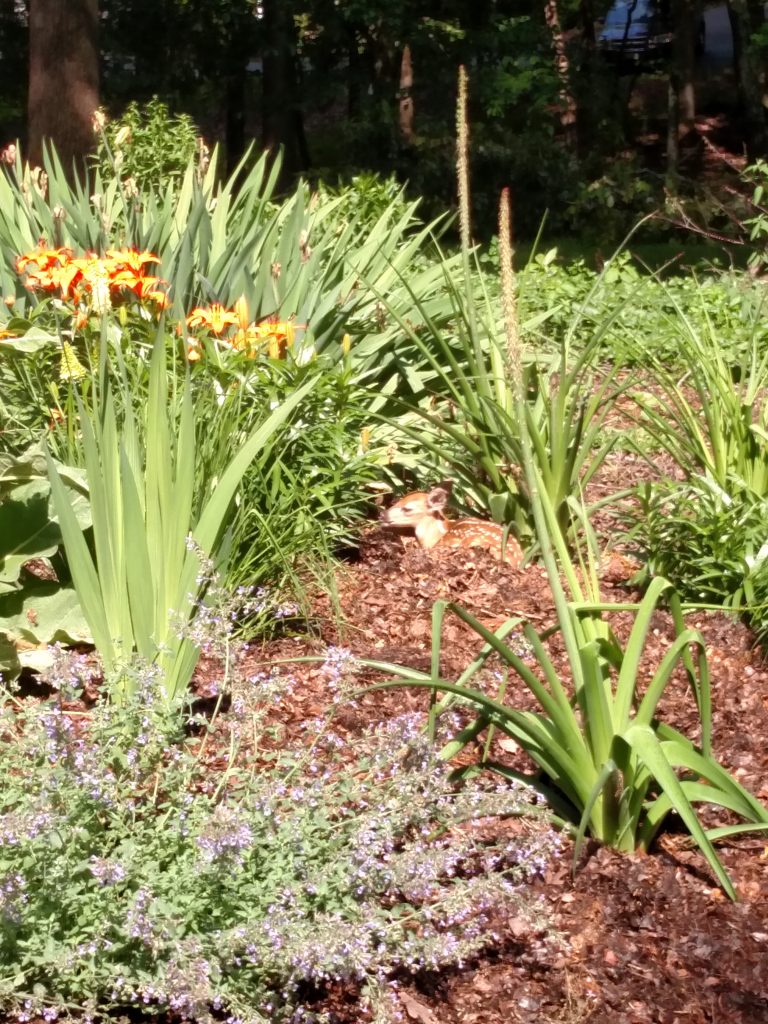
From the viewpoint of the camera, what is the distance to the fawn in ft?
15.3

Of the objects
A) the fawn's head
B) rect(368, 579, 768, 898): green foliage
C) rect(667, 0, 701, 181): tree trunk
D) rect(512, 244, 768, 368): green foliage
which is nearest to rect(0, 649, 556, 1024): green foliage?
rect(368, 579, 768, 898): green foliage

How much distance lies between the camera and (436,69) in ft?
63.0

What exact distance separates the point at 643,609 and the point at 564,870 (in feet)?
2.01

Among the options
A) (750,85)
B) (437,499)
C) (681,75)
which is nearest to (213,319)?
(437,499)

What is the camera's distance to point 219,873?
2.29 m

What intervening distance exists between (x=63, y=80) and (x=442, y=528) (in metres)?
7.91

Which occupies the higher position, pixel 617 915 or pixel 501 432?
pixel 501 432

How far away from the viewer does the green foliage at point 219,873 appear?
2.22 metres

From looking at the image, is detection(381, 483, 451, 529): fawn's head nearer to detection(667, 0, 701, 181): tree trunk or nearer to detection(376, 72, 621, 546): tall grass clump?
detection(376, 72, 621, 546): tall grass clump

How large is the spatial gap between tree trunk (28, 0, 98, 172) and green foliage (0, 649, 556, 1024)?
9.29 m

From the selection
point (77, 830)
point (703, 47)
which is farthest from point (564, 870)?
point (703, 47)

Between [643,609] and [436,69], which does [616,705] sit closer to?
[643,609]

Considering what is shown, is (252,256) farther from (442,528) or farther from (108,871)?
(108,871)

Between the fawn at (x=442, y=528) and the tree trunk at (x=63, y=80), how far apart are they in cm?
731
